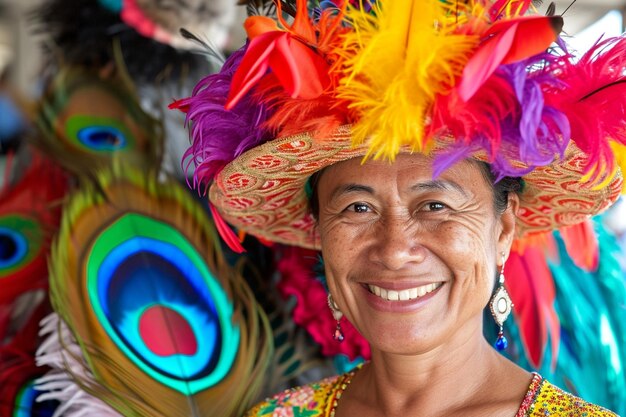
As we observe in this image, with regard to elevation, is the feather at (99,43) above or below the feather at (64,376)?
above

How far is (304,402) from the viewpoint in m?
2.26

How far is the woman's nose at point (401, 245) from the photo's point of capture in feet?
6.18

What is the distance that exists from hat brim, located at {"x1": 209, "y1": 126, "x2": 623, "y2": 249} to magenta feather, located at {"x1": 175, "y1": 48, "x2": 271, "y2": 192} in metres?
0.04

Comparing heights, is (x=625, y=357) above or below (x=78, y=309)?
below

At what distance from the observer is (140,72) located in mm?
2691

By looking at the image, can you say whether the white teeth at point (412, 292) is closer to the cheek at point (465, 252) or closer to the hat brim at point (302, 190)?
the cheek at point (465, 252)

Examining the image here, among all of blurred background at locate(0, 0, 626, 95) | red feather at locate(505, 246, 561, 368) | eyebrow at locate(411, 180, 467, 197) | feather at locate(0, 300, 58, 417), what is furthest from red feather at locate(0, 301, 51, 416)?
red feather at locate(505, 246, 561, 368)

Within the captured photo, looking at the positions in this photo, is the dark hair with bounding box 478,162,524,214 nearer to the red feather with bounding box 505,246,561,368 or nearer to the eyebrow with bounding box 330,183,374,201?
the eyebrow with bounding box 330,183,374,201

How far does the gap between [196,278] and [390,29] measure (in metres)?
1.36

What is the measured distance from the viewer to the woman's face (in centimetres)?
189

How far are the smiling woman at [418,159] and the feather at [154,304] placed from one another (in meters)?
0.32

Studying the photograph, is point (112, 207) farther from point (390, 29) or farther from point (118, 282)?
point (390, 29)

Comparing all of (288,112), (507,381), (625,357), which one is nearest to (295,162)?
(288,112)

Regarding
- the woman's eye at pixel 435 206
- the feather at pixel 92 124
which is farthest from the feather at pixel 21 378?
the woman's eye at pixel 435 206
